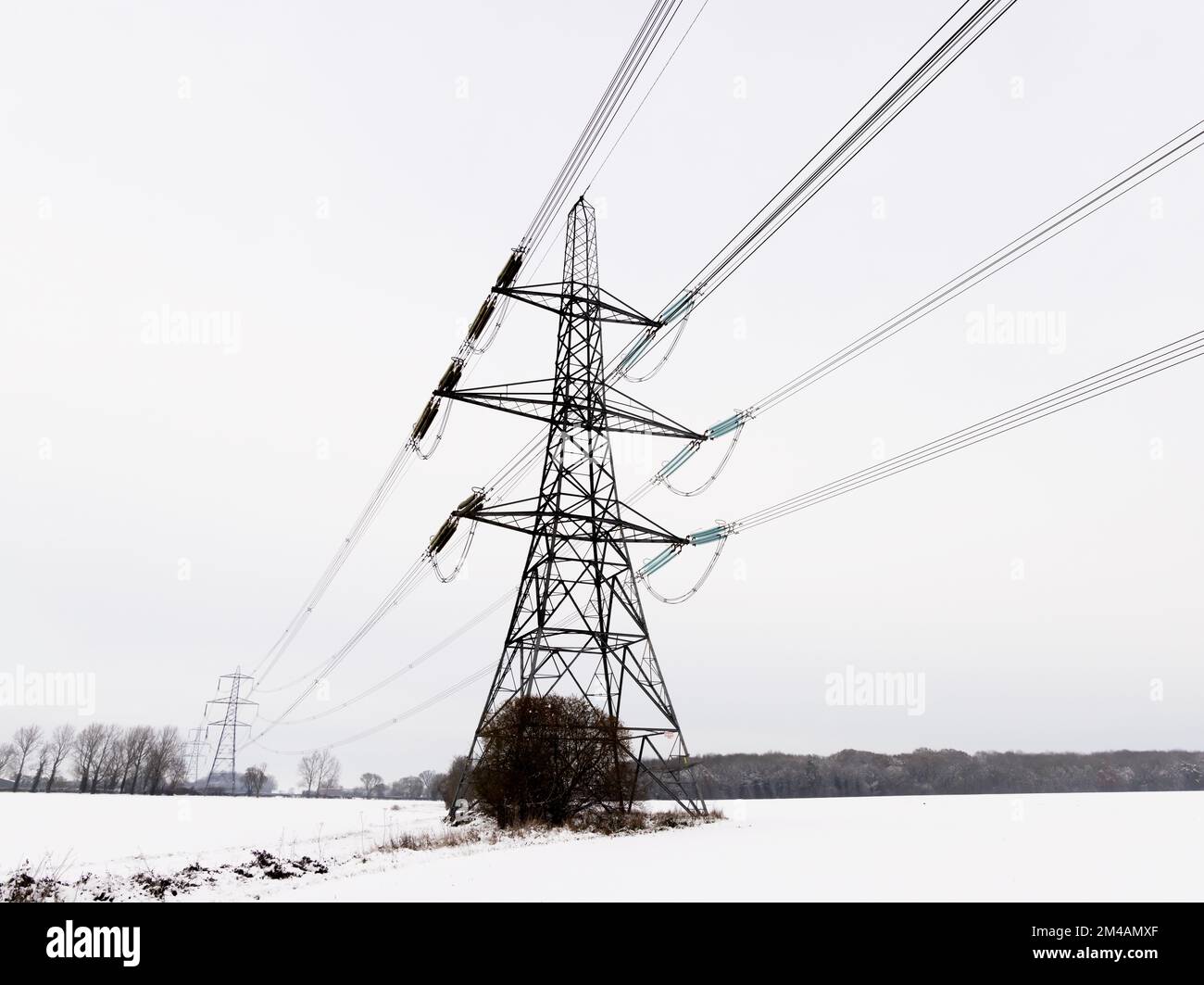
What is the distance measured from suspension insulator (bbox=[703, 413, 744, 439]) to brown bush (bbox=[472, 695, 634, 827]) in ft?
29.8

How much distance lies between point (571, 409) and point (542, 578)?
5644 mm

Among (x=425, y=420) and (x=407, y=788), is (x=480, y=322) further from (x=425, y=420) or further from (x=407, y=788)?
(x=407, y=788)

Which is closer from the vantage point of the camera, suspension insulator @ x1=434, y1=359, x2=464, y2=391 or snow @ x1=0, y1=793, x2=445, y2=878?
snow @ x1=0, y1=793, x2=445, y2=878

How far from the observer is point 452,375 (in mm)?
21359

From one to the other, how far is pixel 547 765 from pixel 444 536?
8737mm

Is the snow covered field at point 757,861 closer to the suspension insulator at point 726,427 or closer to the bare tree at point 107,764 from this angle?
the suspension insulator at point 726,427

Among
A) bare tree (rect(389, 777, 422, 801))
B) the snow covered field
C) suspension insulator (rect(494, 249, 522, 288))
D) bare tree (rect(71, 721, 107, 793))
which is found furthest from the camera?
bare tree (rect(389, 777, 422, 801))

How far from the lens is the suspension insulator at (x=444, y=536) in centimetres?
2222

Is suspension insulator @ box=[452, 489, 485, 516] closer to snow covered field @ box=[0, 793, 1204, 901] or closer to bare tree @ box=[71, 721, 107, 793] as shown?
snow covered field @ box=[0, 793, 1204, 901]

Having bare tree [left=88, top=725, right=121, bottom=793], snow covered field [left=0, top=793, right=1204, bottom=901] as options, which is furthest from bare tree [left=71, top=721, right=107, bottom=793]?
snow covered field [left=0, top=793, right=1204, bottom=901]

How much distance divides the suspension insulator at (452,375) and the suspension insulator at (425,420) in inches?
21.5

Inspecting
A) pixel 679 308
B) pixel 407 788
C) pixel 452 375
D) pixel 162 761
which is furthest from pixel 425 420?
pixel 407 788

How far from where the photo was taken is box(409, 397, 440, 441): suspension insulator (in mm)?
22219
